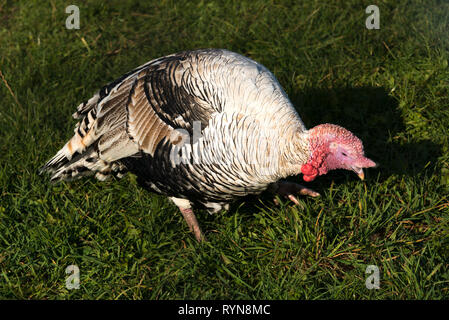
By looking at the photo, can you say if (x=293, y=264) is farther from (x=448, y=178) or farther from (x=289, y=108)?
(x=448, y=178)

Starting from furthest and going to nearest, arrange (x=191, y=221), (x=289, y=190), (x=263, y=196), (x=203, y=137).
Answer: (x=263, y=196) → (x=289, y=190) → (x=191, y=221) → (x=203, y=137)

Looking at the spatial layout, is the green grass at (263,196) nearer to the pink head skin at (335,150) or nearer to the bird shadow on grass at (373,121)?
the bird shadow on grass at (373,121)

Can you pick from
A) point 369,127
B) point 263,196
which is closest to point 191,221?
point 263,196

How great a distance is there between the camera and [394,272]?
383cm

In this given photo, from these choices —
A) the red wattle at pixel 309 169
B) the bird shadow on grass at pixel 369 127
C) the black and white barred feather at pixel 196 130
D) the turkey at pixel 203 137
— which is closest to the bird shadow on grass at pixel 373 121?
the bird shadow on grass at pixel 369 127

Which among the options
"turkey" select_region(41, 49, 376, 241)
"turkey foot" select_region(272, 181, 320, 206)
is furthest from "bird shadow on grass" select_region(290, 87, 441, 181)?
"turkey" select_region(41, 49, 376, 241)

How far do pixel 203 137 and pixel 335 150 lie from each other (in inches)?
34.7

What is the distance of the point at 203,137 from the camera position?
155 inches

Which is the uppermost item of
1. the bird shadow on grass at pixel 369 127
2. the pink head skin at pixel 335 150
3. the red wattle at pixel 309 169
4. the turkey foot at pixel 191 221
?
the pink head skin at pixel 335 150

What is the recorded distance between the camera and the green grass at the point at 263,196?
4.02 metres

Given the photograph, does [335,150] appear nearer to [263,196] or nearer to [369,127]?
[263,196]

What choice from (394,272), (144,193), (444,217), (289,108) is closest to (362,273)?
(394,272)

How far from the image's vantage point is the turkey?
378 centimetres

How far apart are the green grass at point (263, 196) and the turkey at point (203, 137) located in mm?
272
